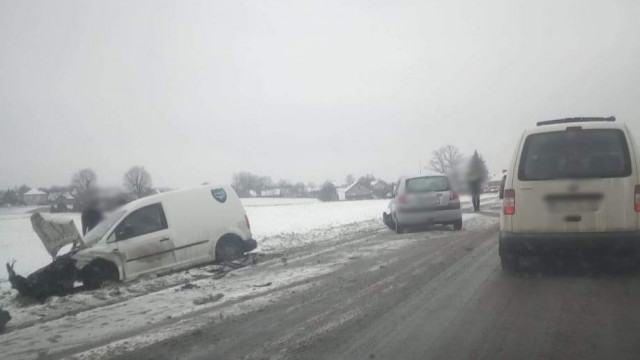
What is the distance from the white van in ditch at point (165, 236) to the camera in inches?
361

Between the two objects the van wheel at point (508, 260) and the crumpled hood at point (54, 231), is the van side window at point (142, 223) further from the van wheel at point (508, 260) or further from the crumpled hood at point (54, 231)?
the van wheel at point (508, 260)

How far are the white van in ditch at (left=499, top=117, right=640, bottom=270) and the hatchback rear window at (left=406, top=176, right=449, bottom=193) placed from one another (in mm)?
7241

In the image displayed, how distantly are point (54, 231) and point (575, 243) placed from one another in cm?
871

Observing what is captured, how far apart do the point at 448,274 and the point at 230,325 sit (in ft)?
11.0

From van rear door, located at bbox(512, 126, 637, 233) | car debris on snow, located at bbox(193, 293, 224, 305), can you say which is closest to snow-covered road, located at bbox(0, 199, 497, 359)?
car debris on snow, located at bbox(193, 293, 224, 305)

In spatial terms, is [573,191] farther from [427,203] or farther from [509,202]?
[427,203]

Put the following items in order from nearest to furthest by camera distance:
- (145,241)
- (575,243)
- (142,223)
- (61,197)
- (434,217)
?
(575,243) < (145,241) < (142,223) < (434,217) < (61,197)

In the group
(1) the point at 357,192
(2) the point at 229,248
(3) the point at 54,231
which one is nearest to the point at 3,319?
(3) the point at 54,231

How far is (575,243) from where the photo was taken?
5914 mm

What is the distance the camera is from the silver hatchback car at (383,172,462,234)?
530 inches

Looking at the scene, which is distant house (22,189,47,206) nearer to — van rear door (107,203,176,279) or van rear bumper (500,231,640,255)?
van rear door (107,203,176,279)

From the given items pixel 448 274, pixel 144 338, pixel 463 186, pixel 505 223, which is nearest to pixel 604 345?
pixel 505 223

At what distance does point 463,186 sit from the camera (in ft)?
57.5

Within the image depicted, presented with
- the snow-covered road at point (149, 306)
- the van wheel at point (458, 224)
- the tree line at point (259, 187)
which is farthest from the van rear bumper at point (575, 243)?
the tree line at point (259, 187)
